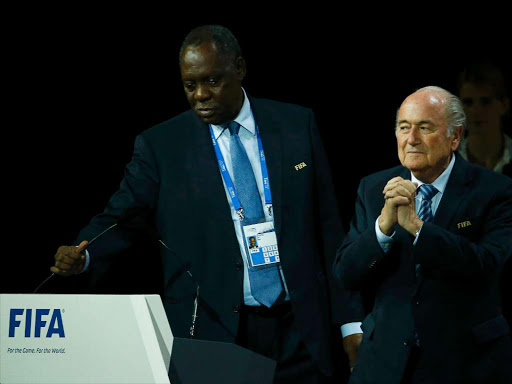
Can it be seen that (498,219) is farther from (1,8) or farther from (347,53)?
(1,8)

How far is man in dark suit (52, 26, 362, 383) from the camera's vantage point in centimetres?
299

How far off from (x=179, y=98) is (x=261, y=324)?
1602mm

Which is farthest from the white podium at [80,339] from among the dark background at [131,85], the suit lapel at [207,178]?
the dark background at [131,85]

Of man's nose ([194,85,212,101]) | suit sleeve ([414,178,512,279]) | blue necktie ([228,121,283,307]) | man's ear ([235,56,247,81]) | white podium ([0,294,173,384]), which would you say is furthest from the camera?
man's ear ([235,56,247,81])

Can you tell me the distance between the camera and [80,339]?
2.11 m

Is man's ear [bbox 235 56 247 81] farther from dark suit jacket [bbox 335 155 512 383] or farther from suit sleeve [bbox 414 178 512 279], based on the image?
suit sleeve [bbox 414 178 512 279]

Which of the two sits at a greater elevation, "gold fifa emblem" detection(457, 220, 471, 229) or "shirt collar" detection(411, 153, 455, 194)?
"shirt collar" detection(411, 153, 455, 194)

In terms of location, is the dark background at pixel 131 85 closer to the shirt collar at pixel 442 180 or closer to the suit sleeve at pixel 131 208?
the suit sleeve at pixel 131 208

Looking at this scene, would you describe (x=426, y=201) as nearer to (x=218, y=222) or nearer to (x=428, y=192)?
(x=428, y=192)

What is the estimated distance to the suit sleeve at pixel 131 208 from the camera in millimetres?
3037

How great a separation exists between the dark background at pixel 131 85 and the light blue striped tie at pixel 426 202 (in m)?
1.43

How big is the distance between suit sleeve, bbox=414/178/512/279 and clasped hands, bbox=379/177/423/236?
0.17 feet

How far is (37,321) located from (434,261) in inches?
46.0

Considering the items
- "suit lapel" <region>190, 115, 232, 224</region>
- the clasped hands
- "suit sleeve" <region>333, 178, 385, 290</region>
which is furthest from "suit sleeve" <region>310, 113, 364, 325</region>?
the clasped hands
